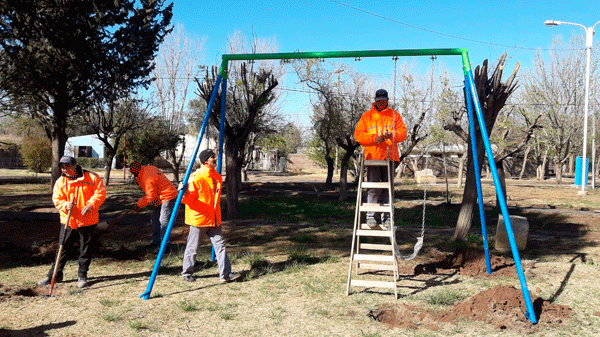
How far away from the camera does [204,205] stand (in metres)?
6.63

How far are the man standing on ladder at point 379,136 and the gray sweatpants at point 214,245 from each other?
6.88 ft

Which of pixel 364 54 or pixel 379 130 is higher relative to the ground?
pixel 364 54

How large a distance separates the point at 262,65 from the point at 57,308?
2383 cm

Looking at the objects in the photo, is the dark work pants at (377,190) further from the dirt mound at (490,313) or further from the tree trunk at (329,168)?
the tree trunk at (329,168)

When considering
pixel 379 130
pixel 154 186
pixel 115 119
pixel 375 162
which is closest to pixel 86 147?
pixel 115 119

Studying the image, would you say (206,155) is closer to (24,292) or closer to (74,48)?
(24,292)

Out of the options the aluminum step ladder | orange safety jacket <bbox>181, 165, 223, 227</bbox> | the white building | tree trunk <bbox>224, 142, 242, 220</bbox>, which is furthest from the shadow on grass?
the white building

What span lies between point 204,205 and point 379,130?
267cm

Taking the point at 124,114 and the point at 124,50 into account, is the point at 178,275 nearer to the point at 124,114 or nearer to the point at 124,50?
the point at 124,50

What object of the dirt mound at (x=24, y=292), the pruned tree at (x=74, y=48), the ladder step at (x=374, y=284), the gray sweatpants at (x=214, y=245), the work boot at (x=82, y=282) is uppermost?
the pruned tree at (x=74, y=48)

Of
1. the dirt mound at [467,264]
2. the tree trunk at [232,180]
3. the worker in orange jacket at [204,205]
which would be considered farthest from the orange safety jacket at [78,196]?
the tree trunk at [232,180]

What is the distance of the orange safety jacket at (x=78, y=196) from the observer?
6.39m

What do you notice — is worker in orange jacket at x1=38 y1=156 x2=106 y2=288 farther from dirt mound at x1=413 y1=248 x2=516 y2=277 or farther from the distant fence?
the distant fence

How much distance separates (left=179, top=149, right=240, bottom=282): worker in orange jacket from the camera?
21.6 ft
